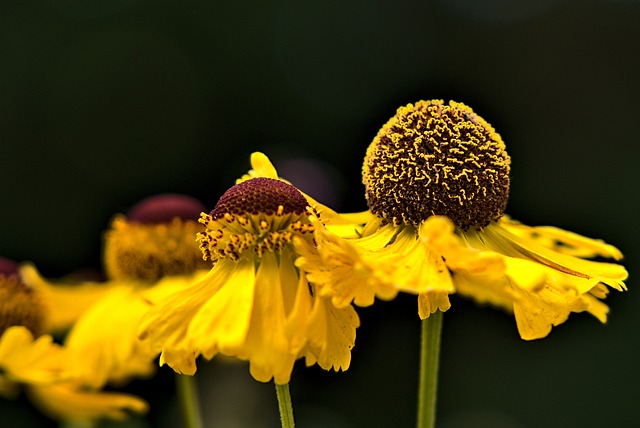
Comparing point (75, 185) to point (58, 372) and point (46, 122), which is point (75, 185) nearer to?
point (46, 122)

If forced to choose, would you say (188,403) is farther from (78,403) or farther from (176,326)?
(176,326)

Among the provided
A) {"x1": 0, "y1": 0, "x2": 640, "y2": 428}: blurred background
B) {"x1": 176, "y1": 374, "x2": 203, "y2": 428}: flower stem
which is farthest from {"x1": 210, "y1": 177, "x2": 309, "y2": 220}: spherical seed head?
{"x1": 0, "y1": 0, "x2": 640, "y2": 428}: blurred background

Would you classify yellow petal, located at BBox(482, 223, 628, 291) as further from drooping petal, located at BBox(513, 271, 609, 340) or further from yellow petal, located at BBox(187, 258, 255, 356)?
yellow petal, located at BBox(187, 258, 255, 356)

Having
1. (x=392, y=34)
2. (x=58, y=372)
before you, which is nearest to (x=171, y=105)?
(x=392, y=34)

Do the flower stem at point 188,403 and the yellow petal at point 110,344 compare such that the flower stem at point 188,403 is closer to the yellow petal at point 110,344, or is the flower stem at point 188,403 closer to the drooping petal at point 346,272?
the yellow petal at point 110,344

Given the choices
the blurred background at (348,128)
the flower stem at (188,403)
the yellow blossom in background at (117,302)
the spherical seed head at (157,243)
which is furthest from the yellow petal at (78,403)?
the blurred background at (348,128)

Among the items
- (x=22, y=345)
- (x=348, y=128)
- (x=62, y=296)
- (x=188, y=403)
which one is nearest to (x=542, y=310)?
(x=188, y=403)

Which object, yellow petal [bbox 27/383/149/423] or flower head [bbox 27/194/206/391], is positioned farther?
flower head [bbox 27/194/206/391]
